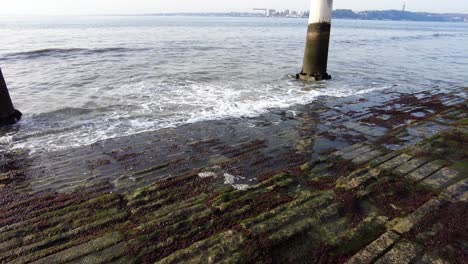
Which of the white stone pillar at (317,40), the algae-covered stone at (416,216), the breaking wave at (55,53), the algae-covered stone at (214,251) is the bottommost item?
the algae-covered stone at (214,251)

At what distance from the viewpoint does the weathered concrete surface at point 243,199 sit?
4008 millimetres

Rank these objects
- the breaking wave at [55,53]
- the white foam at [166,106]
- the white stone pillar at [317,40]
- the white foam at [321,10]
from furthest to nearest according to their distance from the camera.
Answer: the breaking wave at [55,53]
the white stone pillar at [317,40]
the white foam at [321,10]
the white foam at [166,106]

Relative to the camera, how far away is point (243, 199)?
16.9ft

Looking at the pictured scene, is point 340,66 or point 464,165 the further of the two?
→ point 340,66

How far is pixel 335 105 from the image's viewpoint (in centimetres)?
1170

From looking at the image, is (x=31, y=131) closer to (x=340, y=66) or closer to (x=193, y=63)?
(x=193, y=63)

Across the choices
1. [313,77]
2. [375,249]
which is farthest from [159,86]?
[375,249]

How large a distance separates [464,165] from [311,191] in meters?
3.43

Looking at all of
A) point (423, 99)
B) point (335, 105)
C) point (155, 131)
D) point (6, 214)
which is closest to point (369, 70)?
point (423, 99)

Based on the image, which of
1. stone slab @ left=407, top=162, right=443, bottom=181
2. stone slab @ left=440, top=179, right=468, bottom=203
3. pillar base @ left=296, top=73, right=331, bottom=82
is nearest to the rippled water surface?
pillar base @ left=296, top=73, right=331, bottom=82

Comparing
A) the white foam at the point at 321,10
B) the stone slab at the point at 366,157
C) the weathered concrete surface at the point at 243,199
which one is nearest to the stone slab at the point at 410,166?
the weathered concrete surface at the point at 243,199

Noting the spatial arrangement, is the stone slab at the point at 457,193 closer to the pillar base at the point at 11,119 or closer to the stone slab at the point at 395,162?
the stone slab at the point at 395,162

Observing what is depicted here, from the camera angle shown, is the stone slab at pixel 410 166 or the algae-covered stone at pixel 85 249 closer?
the algae-covered stone at pixel 85 249

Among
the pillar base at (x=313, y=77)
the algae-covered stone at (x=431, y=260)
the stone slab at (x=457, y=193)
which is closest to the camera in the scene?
the algae-covered stone at (x=431, y=260)
